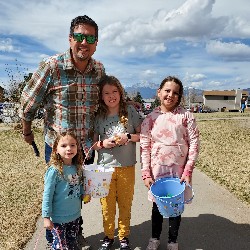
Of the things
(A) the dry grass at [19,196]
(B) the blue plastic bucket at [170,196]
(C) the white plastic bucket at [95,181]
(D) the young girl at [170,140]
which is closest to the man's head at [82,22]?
(D) the young girl at [170,140]

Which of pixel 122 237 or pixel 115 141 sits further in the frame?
pixel 122 237

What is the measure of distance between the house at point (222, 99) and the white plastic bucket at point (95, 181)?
94751mm

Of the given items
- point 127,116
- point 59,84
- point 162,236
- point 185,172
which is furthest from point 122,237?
point 59,84

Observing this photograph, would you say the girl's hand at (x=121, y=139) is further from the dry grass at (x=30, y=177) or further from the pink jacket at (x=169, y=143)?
the dry grass at (x=30, y=177)

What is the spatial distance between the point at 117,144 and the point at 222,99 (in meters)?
97.0

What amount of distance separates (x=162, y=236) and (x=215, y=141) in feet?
29.6

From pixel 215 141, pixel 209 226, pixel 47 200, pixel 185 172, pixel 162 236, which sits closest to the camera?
pixel 47 200

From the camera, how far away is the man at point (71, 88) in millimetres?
3436

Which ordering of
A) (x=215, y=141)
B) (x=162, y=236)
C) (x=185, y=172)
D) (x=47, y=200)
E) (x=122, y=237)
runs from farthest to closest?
(x=215, y=141), (x=162, y=236), (x=122, y=237), (x=185, y=172), (x=47, y=200)

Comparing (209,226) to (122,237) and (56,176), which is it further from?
(56,176)

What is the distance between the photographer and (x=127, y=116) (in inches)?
145

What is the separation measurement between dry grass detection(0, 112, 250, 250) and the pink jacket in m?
1.77

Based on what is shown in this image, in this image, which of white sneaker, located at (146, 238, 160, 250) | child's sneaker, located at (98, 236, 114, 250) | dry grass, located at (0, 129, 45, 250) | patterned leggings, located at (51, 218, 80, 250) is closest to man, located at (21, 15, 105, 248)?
patterned leggings, located at (51, 218, 80, 250)

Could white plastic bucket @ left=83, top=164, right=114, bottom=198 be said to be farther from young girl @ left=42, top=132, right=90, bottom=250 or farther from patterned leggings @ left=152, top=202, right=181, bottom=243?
patterned leggings @ left=152, top=202, right=181, bottom=243
